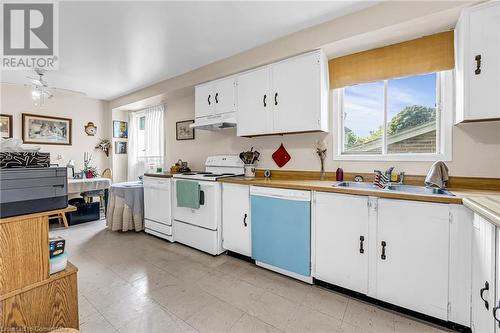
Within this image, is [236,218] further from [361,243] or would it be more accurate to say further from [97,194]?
[97,194]

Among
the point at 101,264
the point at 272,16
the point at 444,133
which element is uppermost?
the point at 272,16

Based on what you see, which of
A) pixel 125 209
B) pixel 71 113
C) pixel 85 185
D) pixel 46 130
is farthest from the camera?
pixel 71 113

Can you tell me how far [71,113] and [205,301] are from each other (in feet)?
15.8

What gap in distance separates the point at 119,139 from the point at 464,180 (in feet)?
19.6

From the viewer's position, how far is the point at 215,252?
9.42 feet

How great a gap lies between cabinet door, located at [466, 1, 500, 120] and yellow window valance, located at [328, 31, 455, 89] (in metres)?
0.37

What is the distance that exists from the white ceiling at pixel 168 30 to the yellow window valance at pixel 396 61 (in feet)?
1.71

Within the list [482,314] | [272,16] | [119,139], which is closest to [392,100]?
[272,16]

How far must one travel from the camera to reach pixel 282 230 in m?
2.34

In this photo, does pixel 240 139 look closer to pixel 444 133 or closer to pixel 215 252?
pixel 215 252

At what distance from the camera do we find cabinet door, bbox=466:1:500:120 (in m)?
1.59

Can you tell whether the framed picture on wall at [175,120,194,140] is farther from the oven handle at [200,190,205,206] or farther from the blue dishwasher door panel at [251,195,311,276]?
the blue dishwasher door panel at [251,195,311,276]

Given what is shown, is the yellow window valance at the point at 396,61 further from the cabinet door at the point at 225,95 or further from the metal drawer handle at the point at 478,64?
the cabinet door at the point at 225,95

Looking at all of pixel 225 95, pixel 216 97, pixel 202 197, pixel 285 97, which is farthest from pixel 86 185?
pixel 285 97
